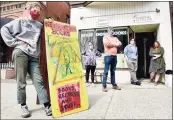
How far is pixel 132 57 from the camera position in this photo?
28.8 ft

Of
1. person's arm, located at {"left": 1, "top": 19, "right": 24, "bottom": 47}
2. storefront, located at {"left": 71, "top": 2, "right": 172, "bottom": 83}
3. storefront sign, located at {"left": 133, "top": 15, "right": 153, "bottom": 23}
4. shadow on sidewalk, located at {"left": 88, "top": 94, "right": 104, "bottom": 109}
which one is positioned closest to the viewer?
person's arm, located at {"left": 1, "top": 19, "right": 24, "bottom": 47}

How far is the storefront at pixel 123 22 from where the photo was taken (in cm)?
909

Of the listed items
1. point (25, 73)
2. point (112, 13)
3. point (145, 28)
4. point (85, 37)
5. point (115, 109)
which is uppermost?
point (112, 13)

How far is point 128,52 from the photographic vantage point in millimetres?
8789

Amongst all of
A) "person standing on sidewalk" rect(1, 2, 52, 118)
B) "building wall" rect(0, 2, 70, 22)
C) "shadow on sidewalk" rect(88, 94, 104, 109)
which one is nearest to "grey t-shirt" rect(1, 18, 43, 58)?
"person standing on sidewalk" rect(1, 2, 52, 118)

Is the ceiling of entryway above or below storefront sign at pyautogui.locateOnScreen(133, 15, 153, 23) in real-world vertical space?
below

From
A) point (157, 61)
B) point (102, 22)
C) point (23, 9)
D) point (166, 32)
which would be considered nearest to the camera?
point (157, 61)

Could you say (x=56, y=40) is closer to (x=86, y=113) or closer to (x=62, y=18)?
(x=86, y=113)

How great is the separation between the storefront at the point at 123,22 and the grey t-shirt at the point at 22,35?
540 centimetres

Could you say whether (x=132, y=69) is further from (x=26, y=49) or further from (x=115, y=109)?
(x=26, y=49)

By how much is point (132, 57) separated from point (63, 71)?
4934 millimetres

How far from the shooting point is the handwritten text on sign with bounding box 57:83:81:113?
4121 mm

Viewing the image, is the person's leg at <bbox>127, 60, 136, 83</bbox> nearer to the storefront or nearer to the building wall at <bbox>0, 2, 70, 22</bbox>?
the storefront

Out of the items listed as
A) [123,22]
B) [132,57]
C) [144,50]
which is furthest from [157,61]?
[144,50]
